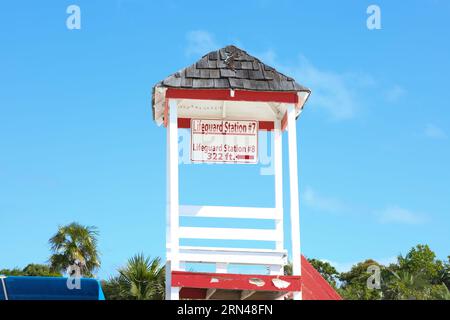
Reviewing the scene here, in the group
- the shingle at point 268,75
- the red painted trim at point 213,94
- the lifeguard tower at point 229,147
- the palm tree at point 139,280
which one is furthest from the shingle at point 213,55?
the palm tree at point 139,280

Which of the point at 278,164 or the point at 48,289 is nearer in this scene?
the point at 48,289

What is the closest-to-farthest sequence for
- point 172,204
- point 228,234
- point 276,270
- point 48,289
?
point 48,289 → point 172,204 → point 276,270 → point 228,234

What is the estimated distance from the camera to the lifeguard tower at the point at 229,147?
11664mm

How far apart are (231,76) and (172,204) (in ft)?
8.00

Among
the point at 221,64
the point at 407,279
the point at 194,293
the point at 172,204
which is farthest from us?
the point at 407,279

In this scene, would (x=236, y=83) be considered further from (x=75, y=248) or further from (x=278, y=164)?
(x=75, y=248)

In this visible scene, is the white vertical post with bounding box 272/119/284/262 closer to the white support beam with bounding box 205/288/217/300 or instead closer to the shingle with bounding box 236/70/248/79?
the shingle with bounding box 236/70/248/79

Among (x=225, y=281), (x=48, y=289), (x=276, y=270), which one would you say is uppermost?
(x=276, y=270)

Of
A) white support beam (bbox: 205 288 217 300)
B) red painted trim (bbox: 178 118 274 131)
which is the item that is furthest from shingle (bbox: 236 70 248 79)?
white support beam (bbox: 205 288 217 300)

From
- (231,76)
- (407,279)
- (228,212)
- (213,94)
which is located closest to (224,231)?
(228,212)

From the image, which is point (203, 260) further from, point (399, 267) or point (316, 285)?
point (399, 267)

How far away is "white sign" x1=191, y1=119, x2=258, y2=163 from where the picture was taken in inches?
522

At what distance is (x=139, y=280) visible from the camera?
30484 millimetres

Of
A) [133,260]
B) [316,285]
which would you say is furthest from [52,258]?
[316,285]
